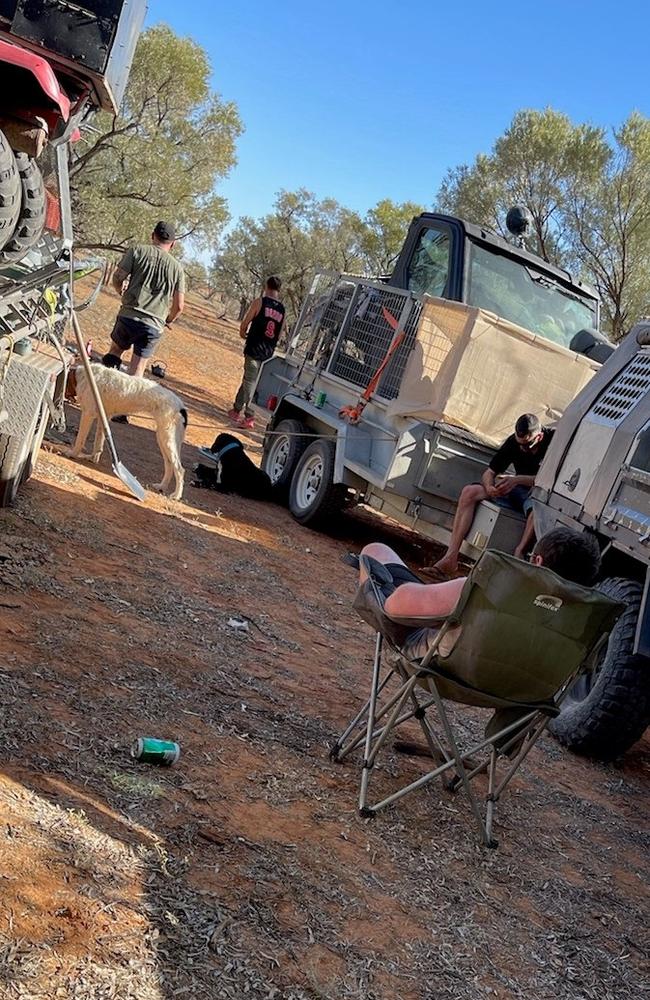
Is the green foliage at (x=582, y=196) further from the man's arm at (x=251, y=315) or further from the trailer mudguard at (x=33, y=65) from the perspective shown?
the trailer mudguard at (x=33, y=65)

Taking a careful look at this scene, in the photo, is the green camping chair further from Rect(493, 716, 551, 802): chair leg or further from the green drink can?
the green drink can

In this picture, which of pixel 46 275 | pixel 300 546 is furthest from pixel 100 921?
pixel 300 546

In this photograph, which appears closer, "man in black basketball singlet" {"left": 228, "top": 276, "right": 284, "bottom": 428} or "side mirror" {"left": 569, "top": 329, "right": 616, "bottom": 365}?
"side mirror" {"left": 569, "top": 329, "right": 616, "bottom": 365}

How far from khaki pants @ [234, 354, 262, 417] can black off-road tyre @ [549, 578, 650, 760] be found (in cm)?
805

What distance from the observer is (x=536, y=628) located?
3.38m

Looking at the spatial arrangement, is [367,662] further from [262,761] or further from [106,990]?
[106,990]

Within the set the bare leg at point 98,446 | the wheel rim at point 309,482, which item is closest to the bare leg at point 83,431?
the bare leg at point 98,446

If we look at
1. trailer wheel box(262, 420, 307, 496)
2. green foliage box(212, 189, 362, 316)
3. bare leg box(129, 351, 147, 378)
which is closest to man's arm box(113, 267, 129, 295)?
bare leg box(129, 351, 147, 378)

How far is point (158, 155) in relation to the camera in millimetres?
21047

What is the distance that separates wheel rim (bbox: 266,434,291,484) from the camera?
929 centimetres

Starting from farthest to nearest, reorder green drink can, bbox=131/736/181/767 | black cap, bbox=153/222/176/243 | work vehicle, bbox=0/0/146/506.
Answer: black cap, bbox=153/222/176/243
work vehicle, bbox=0/0/146/506
green drink can, bbox=131/736/181/767

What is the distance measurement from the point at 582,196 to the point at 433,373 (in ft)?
54.6

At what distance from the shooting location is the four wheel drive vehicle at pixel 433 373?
23.9ft

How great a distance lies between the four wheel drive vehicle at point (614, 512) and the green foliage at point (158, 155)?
1417 cm
